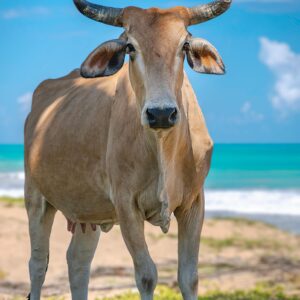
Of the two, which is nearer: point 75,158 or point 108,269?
point 75,158

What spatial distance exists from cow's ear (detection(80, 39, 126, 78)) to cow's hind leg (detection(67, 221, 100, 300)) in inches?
102

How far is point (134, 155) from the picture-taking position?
21.3 ft

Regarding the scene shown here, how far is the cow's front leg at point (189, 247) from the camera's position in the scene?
6.62m

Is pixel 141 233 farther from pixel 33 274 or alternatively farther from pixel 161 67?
pixel 33 274

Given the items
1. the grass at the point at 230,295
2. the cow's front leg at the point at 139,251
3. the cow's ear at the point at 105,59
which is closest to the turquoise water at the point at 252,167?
the grass at the point at 230,295

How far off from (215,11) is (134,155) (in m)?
1.18

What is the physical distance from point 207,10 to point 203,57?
1.19 ft

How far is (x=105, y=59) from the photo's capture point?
618 centimetres

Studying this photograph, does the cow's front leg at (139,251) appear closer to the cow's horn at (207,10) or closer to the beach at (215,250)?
the cow's horn at (207,10)

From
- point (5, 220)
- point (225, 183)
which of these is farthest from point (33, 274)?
point (225, 183)

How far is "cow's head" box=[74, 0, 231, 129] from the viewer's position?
18.8 ft

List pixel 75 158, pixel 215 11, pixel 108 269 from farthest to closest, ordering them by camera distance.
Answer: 1. pixel 108 269
2. pixel 75 158
3. pixel 215 11

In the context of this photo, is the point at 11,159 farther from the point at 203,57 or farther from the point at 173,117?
the point at 173,117

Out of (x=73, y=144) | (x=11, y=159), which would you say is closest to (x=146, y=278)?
(x=73, y=144)
